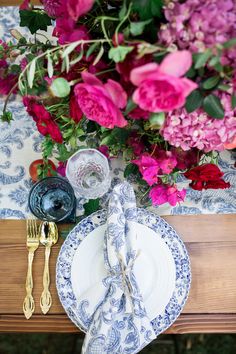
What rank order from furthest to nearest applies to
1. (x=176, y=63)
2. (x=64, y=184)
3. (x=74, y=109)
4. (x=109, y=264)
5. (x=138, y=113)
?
1. (x=64, y=184)
2. (x=109, y=264)
3. (x=74, y=109)
4. (x=138, y=113)
5. (x=176, y=63)

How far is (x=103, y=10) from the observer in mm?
661

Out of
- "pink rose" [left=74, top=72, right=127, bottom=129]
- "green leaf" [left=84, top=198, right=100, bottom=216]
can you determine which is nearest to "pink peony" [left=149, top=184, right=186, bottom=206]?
"green leaf" [left=84, top=198, right=100, bottom=216]

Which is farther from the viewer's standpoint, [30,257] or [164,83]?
[30,257]

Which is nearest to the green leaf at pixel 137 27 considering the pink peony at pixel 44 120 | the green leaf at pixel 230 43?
the green leaf at pixel 230 43

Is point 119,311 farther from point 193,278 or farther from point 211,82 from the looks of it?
point 211,82

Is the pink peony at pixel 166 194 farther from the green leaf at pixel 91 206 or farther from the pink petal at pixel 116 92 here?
the pink petal at pixel 116 92

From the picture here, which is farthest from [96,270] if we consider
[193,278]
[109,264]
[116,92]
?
[116,92]

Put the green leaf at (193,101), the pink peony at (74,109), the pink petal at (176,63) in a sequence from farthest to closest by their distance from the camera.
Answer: the pink peony at (74,109), the green leaf at (193,101), the pink petal at (176,63)

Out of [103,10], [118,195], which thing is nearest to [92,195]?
[118,195]

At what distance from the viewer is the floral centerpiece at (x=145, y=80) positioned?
53cm

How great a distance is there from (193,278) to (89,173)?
10.7 inches

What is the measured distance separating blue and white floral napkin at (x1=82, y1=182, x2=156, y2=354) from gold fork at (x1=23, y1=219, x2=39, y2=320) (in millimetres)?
125

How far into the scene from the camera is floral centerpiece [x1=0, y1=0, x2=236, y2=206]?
0.53 m

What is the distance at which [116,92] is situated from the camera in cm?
58
